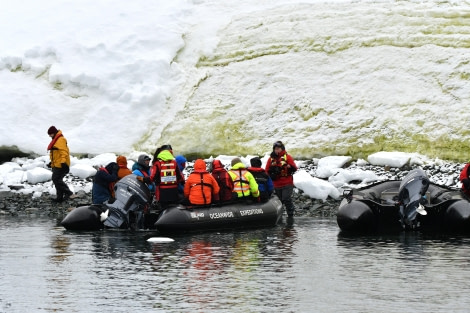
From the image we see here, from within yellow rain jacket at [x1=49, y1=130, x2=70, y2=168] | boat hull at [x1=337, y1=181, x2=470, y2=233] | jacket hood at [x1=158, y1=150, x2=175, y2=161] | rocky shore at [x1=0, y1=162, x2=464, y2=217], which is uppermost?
yellow rain jacket at [x1=49, y1=130, x2=70, y2=168]

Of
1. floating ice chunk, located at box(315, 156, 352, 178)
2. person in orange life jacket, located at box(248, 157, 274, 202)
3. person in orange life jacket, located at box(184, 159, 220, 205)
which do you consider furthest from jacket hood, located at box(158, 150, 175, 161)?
floating ice chunk, located at box(315, 156, 352, 178)

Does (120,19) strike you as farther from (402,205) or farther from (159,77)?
(402,205)

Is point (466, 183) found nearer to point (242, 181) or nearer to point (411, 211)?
point (411, 211)

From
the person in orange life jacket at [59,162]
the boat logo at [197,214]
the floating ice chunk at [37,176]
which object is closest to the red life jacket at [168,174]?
the boat logo at [197,214]

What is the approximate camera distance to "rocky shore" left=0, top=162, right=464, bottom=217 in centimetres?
2293

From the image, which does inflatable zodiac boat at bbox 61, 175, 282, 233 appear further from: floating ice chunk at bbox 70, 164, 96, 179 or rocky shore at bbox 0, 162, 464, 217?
floating ice chunk at bbox 70, 164, 96, 179

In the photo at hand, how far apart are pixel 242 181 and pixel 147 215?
208 cm

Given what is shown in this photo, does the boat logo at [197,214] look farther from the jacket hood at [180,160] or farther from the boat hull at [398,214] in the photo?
the boat hull at [398,214]

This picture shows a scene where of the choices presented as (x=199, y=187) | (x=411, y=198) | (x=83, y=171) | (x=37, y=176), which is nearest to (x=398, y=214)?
(x=411, y=198)

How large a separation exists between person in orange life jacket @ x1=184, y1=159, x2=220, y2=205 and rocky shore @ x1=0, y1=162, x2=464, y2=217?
14.1ft

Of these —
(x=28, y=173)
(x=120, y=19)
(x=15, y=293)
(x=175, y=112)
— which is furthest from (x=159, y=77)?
(x=15, y=293)

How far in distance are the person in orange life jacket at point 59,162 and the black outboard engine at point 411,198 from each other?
9622 mm

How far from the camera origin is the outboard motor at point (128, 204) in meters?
18.3

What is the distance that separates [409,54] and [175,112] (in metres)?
7.77
